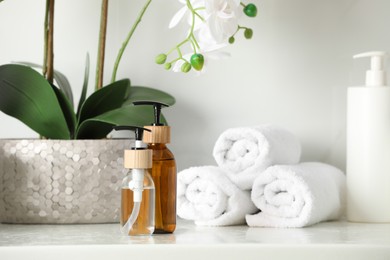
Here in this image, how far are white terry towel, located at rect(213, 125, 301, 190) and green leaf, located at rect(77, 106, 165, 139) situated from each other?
0.13 m

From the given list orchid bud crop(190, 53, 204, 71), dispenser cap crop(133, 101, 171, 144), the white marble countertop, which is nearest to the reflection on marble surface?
the white marble countertop

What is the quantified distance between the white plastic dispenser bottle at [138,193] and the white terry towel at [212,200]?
131mm

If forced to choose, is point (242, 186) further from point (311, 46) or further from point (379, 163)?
point (311, 46)

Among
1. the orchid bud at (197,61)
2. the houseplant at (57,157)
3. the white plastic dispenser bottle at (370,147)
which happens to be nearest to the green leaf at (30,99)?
the houseplant at (57,157)

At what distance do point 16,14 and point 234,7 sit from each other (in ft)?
1.57

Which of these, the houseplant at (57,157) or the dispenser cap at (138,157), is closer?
the dispenser cap at (138,157)

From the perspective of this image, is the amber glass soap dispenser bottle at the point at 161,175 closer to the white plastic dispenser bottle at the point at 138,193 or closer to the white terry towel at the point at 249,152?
the white plastic dispenser bottle at the point at 138,193

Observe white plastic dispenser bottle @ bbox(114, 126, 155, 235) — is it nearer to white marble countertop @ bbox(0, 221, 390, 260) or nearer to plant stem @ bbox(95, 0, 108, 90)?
white marble countertop @ bbox(0, 221, 390, 260)

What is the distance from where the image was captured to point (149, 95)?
1.30m

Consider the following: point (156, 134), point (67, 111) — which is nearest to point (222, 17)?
point (156, 134)

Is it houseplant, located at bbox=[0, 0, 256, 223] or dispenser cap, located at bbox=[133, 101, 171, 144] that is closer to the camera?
dispenser cap, located at bbox=[133, 101, 171, 144]

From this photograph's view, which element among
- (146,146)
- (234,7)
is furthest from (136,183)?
(234,7)

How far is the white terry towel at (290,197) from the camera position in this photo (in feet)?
3.57

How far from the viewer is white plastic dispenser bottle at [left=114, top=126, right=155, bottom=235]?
1012 mm
